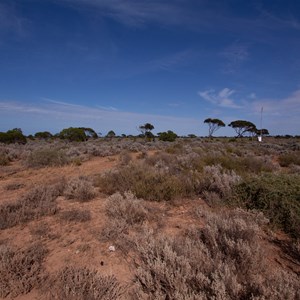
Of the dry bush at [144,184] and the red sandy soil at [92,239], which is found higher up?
the dry bush at [144,184]

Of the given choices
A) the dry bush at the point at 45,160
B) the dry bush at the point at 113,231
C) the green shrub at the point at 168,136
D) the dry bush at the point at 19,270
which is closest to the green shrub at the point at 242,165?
the dry bush at the point at 113,231

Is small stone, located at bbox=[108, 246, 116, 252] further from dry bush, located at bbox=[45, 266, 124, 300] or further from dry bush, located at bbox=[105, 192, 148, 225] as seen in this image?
dry bush, located at bbox=[105, 192, 148, 225]

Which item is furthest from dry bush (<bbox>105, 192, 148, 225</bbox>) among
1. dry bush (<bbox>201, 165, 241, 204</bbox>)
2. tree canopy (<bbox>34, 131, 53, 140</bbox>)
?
tree canopy (<bbox>34, 131, 53, 140</bbox>)

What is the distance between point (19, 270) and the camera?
9.23ft

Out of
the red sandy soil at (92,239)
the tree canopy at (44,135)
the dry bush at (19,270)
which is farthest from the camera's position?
the tree canopy at (44,135)

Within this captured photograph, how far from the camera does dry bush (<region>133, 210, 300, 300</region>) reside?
84.4 inches

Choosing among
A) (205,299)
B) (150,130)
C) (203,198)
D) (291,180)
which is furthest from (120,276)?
(150,130)

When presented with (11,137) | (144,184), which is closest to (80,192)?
(144,184)

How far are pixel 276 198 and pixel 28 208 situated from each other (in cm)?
513

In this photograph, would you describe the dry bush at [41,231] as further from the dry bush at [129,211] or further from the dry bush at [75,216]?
the dry bush at [129,211]

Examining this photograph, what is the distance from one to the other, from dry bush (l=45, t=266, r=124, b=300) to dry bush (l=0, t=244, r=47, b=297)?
238mm

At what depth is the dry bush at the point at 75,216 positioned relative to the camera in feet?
15.0

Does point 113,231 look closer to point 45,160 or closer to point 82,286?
point 82,286

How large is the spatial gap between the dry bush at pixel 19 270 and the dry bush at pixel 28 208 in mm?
1294
